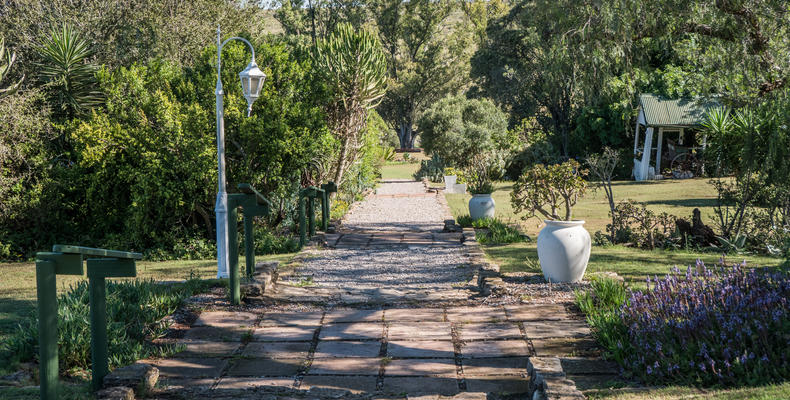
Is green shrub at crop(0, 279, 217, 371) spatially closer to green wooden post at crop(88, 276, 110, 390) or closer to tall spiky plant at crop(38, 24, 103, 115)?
green wooden post at crop(88, 276, 110, 390)

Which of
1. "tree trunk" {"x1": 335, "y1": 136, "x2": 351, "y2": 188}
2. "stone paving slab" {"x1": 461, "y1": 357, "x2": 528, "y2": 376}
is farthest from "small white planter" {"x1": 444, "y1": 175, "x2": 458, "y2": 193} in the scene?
"stone paving slab" {"x1": 461, "y1": 357, "x2": 528, "y2": 376}

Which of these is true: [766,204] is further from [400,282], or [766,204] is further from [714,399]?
[714,399]

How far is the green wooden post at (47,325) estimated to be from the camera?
337 centimetres

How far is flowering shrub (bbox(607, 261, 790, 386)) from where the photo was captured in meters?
3.72

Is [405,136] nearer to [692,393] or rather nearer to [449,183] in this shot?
[449,183]

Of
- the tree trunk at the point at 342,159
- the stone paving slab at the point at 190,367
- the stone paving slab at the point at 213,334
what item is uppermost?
the tree trunk at the point at 342,159

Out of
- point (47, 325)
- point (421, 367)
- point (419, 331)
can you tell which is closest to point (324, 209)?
point (419, 331)

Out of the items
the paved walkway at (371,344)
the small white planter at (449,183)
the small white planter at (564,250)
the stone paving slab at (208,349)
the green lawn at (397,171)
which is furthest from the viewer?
the green lawn at (397,171)

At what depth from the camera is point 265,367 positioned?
4418mm

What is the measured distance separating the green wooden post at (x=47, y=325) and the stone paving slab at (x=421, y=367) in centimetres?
192

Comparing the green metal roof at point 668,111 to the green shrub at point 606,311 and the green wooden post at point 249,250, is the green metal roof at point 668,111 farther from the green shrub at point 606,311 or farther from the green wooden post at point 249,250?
the green wooden post at point 249,250

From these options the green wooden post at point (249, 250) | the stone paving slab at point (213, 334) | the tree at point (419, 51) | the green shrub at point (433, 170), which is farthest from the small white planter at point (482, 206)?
the tree at point (419, 51)

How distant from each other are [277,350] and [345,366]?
65 cm

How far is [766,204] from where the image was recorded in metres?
10.6
